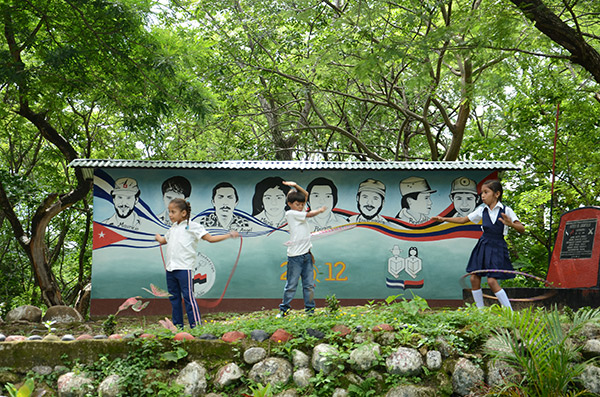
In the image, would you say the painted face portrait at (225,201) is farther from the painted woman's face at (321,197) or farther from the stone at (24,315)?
the stone at (24,315)

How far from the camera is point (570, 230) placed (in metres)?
7.07

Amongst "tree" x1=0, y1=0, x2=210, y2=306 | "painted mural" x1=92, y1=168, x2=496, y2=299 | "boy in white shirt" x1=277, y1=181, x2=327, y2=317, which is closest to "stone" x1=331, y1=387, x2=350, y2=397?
"boy in white shirt" x1=277, y1=181, x2=327, y2=317

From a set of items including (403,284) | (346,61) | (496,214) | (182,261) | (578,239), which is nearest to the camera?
(182,261)

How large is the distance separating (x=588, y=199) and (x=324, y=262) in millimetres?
6877

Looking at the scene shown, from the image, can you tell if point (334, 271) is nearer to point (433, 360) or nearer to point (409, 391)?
point (433, 360)

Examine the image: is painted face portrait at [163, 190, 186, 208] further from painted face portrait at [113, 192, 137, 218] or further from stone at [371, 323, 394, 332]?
stone at [371, 323, 394, 332]

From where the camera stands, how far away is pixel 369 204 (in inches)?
366

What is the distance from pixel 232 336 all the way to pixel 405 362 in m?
1.54

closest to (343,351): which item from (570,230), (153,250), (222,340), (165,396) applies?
(222,340)

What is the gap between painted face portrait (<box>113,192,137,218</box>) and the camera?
9.18 meters

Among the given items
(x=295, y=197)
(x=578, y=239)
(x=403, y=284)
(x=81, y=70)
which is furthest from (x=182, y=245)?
(x=81, y=70)

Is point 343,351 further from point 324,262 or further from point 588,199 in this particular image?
point 588,199

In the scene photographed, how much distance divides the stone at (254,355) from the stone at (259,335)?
0.14 metres

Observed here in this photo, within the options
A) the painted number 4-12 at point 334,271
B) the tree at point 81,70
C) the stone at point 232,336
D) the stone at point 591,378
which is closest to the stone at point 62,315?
the tree at point 81,70
